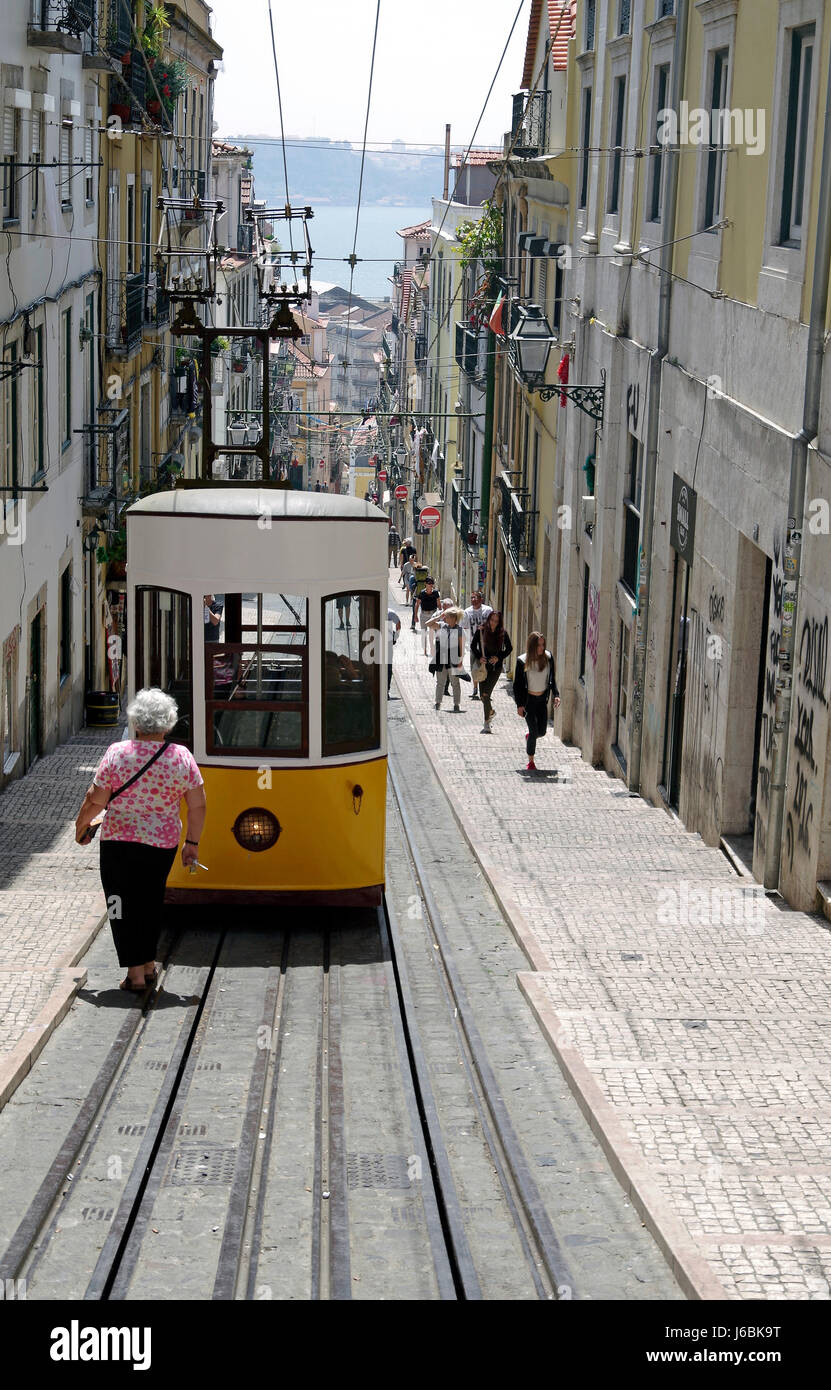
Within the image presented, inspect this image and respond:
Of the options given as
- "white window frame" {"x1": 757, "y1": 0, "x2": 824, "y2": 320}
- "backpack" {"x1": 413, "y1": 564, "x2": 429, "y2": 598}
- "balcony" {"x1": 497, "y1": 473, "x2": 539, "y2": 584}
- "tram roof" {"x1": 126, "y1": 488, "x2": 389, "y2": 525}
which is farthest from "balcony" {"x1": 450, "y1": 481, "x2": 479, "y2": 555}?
"tram roof" {"x1": 126, "y1": 488, "x2": 389, "y2": 525}

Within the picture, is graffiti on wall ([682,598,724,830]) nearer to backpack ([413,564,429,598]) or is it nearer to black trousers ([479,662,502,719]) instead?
black trousers ([479,662,502,719])

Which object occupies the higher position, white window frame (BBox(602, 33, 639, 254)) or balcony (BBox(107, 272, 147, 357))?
white window frame (BBox(602, 33, 639, 254))

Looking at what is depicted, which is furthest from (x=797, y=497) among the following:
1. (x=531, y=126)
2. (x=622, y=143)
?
(x=531, y=126)

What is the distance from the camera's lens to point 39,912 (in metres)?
10.5

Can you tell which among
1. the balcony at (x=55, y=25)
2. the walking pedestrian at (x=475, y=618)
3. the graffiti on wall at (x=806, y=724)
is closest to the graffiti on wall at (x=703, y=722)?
the graffiti on wall at (x=806, y=724)

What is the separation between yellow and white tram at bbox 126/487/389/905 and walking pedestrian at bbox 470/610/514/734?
10569 mm

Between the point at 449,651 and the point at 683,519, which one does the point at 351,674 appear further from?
the point at 449,651

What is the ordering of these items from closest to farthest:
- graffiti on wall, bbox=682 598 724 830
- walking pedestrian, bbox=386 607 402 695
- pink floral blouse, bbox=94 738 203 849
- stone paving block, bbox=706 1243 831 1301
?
1. stone paving block, bbox=706 1243 831 1301
2. pink floral blouse, bbox=94 738 203 849
3. walking pedestrian, bbox=386 607 402 695
4. graffiti on wall, bbox=682 598 724 830

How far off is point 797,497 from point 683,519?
4.27 meters

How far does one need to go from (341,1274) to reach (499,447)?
1255 inches

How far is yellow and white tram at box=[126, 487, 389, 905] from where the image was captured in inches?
410

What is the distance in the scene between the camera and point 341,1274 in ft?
19.5

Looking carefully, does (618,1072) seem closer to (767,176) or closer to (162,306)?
(767,176)
